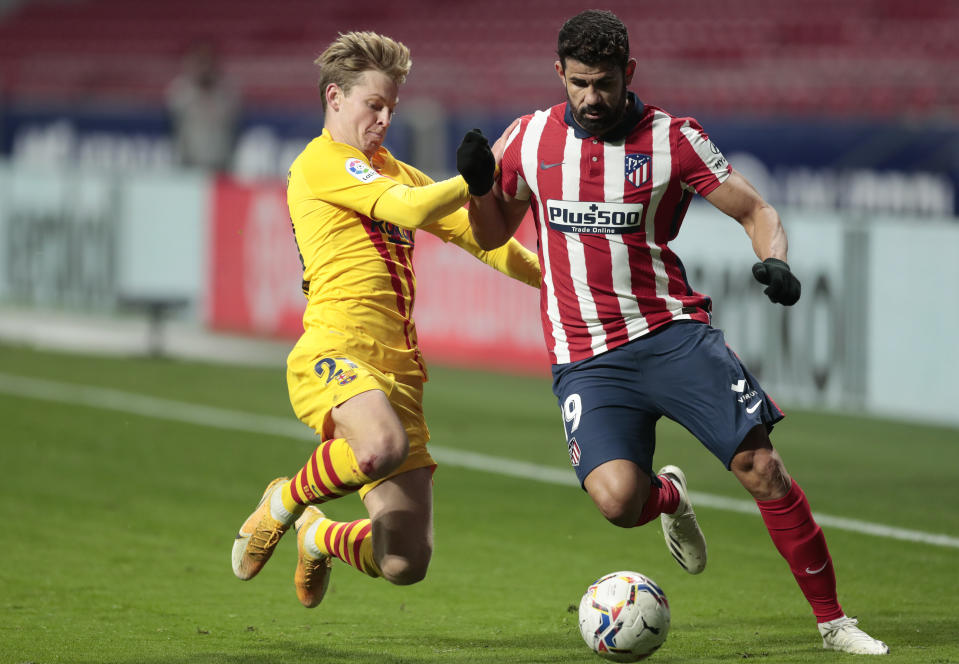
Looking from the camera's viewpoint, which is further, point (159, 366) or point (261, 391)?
point (159, 366)

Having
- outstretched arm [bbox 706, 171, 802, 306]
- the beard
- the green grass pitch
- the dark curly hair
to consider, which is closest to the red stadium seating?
the green grass pitch

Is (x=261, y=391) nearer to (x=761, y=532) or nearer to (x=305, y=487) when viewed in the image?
(x=761, y=532)

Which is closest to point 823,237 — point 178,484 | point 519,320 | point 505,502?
point 519,320

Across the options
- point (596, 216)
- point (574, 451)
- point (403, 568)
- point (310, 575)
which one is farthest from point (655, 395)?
point (310, 575)

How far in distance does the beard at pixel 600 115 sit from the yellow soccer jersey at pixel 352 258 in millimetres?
434

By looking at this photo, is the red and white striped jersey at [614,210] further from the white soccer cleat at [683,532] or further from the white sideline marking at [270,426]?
the white sideline marking at [270,426]

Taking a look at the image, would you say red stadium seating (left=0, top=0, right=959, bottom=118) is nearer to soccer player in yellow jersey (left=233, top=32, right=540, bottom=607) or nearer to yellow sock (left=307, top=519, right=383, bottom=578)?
soccer player in yellow jersey (left=233, top=32, right=540, bottom=607)

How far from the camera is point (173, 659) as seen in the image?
5.20 m

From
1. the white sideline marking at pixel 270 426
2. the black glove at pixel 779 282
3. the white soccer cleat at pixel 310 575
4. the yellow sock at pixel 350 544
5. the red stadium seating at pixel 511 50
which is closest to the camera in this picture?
the black glove at pixel 779 282

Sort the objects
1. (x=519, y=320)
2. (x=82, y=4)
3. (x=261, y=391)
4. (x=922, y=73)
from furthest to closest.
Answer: (x=82, y=4) < (x=922, y=73) < (x=519, y=320) < (x=261, y=391)

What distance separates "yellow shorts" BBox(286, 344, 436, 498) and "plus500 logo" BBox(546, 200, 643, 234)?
73cm

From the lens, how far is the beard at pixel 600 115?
5141 mm

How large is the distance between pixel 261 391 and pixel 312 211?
7110 millimetres

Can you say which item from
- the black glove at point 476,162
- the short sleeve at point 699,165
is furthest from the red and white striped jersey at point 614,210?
the black glove at point 476,162
